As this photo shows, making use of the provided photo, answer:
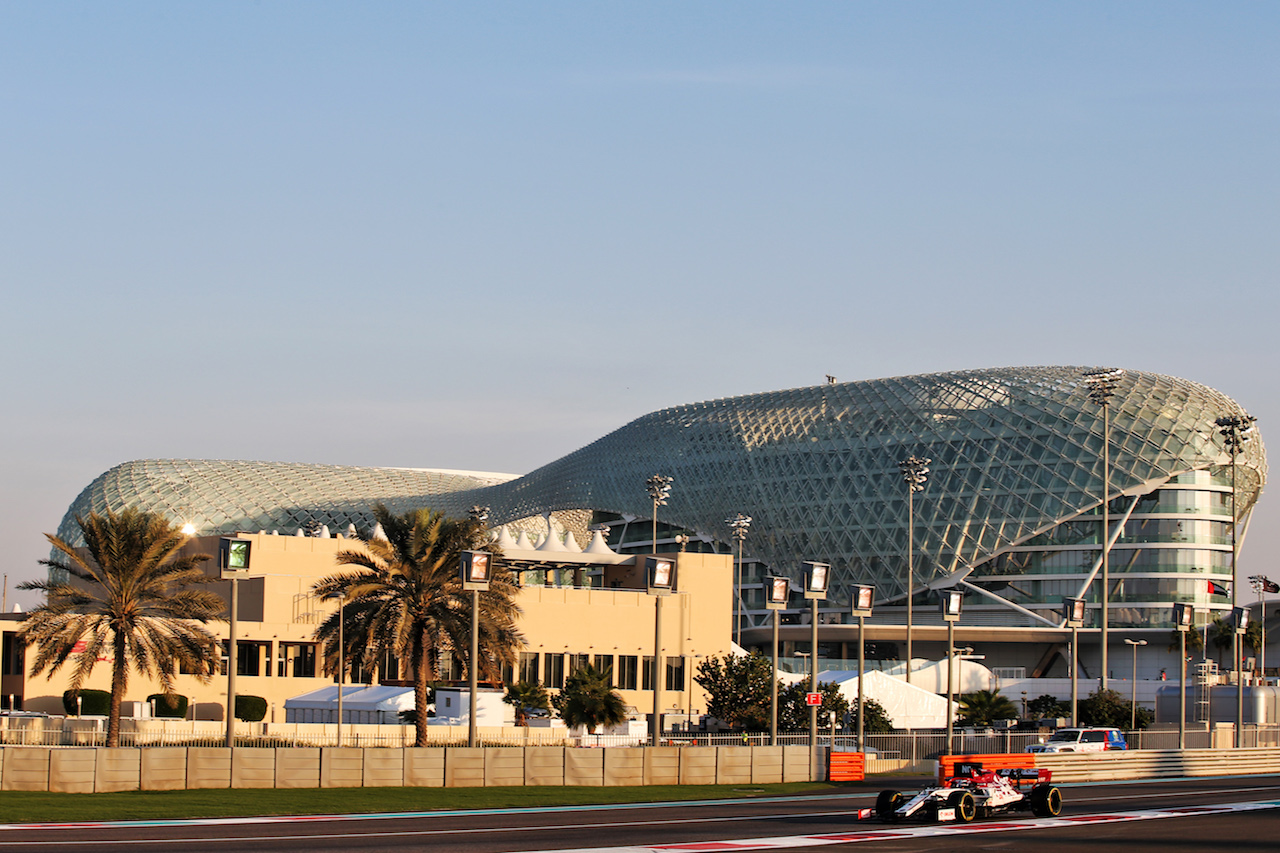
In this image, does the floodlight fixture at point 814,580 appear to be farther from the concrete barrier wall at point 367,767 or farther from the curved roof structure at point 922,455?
the curved roof structure at point 922,455

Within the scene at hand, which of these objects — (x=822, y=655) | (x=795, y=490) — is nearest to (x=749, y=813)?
(x=822, y=655)

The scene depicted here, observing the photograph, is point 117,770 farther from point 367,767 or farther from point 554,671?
point 554,671

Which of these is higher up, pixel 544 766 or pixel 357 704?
pixel 544 766

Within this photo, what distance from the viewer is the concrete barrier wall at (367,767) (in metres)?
34.1

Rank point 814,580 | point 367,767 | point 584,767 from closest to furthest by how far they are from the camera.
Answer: point 367,767 → point 584,767 → point 814,580

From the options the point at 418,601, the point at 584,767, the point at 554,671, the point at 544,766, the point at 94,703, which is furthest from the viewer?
the point at 554,671

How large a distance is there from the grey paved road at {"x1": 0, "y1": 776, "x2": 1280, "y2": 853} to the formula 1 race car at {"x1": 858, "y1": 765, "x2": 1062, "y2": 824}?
1.73 feet

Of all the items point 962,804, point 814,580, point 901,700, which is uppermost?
point 814,580

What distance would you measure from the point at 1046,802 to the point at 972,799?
8.03ft

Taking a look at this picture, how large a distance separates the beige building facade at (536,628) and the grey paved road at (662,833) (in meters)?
34.9

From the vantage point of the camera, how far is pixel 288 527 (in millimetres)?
174250

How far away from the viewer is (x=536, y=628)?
7775 centimetres

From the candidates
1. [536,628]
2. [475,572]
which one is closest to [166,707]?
[536,628]

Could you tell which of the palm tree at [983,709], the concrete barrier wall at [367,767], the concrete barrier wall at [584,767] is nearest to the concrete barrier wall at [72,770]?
the concrete barrier wall at [367,767]
